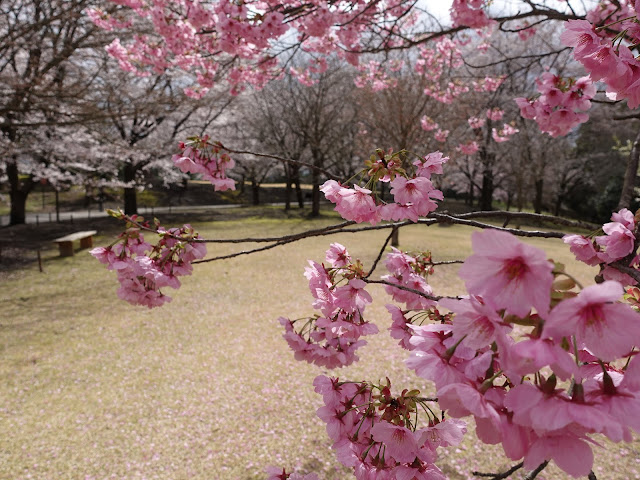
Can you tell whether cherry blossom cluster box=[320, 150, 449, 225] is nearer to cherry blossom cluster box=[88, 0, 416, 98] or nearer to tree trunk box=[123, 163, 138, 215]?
cherry blossom cluster box=[88, 0, 416, 98]

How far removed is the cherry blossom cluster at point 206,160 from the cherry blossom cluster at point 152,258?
0.26 metres

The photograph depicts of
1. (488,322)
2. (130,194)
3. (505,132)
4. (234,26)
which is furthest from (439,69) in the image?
(130,194)

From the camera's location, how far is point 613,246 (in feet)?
4.40

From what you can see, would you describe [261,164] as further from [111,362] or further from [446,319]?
[446,319]

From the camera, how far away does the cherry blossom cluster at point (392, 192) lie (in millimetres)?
1217

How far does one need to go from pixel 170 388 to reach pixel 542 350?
4158 millimetres

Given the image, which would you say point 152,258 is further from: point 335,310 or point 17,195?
point 17,195

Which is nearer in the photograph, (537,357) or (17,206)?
(537,357)

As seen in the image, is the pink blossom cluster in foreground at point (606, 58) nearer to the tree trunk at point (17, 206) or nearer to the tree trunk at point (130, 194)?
the tree trunk at point (17, 206)

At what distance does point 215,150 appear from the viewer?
5.67ft

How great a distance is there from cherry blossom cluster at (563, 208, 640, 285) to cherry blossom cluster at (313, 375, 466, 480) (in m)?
0.77

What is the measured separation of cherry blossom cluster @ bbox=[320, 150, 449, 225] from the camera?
47.9 inches

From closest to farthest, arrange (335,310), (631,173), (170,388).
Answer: (335,310) < (631,173) < (170,388)

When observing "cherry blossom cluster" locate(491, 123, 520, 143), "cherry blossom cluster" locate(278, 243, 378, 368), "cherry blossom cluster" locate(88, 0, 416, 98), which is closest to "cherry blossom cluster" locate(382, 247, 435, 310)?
"cherry blossom cluster" locate(278, 243, 378, 368)
